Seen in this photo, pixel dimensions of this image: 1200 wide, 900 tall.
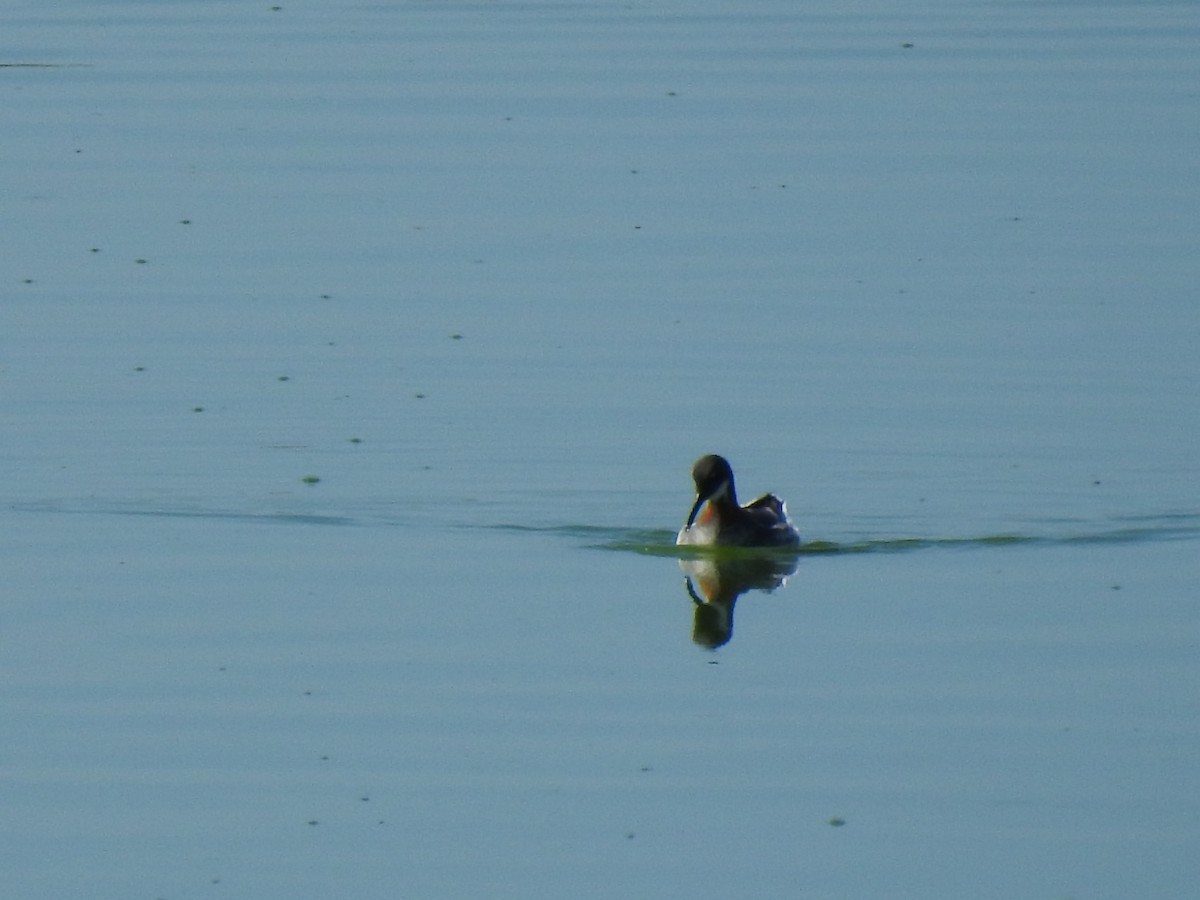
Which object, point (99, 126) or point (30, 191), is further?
point (99, 126)

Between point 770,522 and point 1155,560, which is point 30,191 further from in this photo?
point 1155,560

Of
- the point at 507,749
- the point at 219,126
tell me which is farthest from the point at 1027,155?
the point at 507,749

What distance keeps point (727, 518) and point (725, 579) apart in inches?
14.2

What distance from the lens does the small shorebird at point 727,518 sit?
1521 cm

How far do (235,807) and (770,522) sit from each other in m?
4.82

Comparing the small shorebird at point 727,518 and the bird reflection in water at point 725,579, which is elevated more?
the small shorebird at point 727,518

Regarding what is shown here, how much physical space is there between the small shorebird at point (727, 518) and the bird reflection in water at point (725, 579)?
0.09 metres

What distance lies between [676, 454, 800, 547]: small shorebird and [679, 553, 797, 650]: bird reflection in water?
0.31ft

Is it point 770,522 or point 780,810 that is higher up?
point 770,522

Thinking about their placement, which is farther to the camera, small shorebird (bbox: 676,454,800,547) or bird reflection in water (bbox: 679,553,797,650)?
small shorebird (bbox: 676,454,800,547)

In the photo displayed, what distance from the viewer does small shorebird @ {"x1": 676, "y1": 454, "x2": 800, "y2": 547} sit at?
15.2 m

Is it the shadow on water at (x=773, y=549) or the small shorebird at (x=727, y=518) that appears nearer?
the shadow on water at (x=773, y=549)

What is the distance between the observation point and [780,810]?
10.9m

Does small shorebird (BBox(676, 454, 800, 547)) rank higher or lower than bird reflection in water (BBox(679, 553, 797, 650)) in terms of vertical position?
higher
